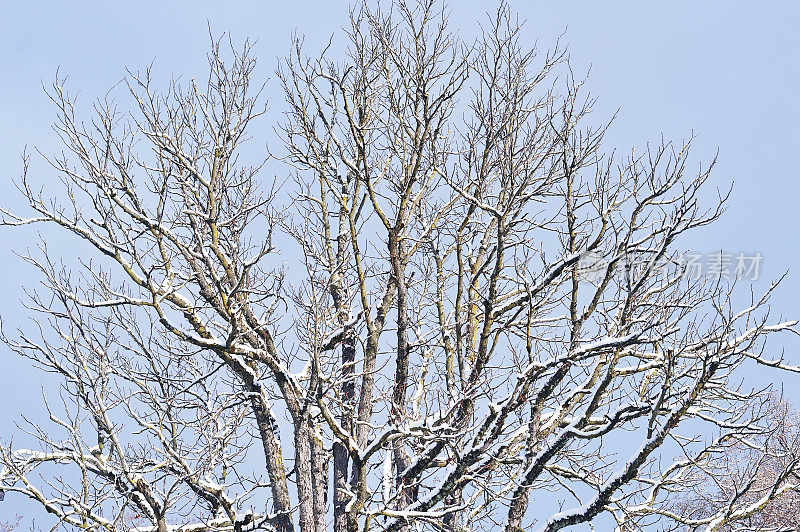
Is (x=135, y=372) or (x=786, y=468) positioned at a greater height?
(x=135, y=372)

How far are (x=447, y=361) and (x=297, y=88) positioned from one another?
5.17 meters

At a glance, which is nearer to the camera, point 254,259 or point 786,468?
point 786,468

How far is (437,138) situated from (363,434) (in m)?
4.61

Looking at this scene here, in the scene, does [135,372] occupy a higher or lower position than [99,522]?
higher

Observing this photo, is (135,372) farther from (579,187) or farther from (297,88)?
(579,187)

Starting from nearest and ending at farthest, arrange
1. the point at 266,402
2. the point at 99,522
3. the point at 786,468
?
1. the point at 786,468
2. the point at 99,522
3. the point at 266,402

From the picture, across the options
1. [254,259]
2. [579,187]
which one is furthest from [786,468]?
[254,259]

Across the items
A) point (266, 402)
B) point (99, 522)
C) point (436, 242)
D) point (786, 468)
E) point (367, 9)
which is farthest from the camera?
point (436, 242)

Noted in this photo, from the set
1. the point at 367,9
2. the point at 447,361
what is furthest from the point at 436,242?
the point at 367,9

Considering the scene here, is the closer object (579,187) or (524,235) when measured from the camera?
(579,187)

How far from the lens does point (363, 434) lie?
35.5 feet

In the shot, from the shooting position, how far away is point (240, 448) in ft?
35.4

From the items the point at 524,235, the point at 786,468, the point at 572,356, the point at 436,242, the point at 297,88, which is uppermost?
the point at 297,88

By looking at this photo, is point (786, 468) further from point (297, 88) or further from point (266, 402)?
point (297, 88)
